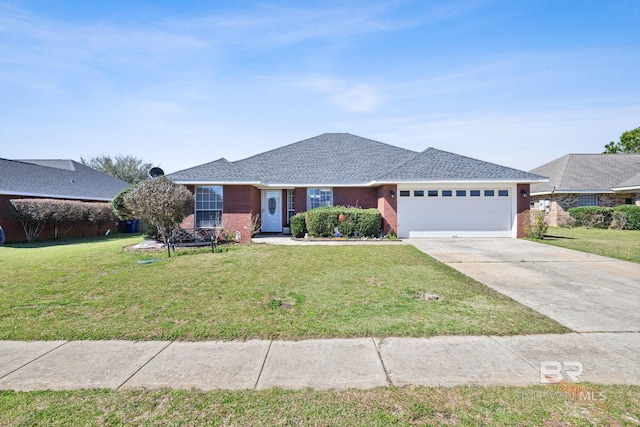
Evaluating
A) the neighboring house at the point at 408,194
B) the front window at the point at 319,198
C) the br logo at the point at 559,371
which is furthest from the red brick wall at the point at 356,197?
the br logo at the point at 559,371

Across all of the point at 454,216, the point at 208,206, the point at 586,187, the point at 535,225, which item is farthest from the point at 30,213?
the point at 586,187

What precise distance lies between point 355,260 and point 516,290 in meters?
4.29

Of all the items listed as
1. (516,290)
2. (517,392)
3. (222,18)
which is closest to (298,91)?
(222,18)

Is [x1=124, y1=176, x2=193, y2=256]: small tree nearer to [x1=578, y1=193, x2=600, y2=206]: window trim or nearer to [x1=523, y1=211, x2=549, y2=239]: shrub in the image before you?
[x1=523, y1=211, x2=549, y2=239]: shrub

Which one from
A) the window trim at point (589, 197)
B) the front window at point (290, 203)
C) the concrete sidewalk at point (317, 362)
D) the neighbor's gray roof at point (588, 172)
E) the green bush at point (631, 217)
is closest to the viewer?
the concrete sidewalk at point (317, 362)

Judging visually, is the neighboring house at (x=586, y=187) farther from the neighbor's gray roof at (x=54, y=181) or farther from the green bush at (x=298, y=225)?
the neighbor's gray roof at (x=54, y=181)

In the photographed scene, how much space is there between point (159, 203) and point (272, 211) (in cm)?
768

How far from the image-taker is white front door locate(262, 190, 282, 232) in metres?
17.5

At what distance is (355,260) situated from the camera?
9.34 meters

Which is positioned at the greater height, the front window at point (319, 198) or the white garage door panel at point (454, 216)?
the front window at point (319, 198)

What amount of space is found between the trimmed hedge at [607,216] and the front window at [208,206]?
23.5m

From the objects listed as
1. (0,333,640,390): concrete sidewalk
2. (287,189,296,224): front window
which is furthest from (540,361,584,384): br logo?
(287,189,296,224): front window

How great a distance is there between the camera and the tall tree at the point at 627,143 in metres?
39.3

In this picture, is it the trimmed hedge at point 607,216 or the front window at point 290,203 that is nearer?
the front window at point 290,203
